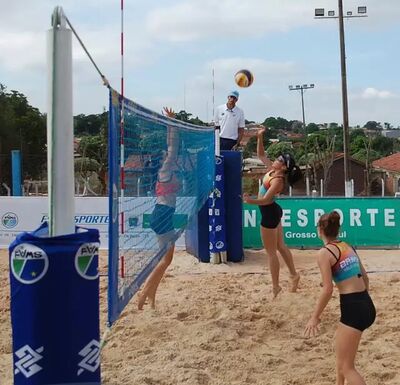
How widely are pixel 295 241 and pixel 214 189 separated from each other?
2.89m

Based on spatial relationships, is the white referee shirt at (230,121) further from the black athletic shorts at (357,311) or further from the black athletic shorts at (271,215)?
the black athletic shorts at (357,311)

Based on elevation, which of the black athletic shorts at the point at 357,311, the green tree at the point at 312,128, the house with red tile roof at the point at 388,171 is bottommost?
the black athletic shorts at the point at 357,311

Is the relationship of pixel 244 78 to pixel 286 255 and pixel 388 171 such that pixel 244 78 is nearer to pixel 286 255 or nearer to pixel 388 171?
pixel 286 255

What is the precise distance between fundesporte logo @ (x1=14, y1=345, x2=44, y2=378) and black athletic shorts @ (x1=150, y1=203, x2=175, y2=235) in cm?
268

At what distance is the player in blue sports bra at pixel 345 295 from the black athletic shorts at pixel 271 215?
110 inches

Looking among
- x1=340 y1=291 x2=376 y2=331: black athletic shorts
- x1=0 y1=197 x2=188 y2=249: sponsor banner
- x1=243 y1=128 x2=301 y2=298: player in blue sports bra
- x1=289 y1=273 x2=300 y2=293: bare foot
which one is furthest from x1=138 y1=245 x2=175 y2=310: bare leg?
x1=0 y1=197 x2=188 y2=249: sponsor banner

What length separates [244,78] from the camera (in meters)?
9.46

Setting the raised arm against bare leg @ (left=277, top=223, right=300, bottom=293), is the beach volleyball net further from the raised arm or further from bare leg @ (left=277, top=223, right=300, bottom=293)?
bare leg @ (left=277, top=223, right=300, bottom=293)

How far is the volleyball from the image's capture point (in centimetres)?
945

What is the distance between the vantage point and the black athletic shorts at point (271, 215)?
22.2 feet

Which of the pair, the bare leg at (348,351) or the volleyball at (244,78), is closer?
the bare leg at (348,351)

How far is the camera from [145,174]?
4.58 meters

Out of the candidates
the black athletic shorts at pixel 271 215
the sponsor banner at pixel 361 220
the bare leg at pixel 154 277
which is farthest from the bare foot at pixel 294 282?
the sponsor banner at pixel 361 220

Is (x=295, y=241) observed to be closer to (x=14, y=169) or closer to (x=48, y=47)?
(x=14, y=169)
